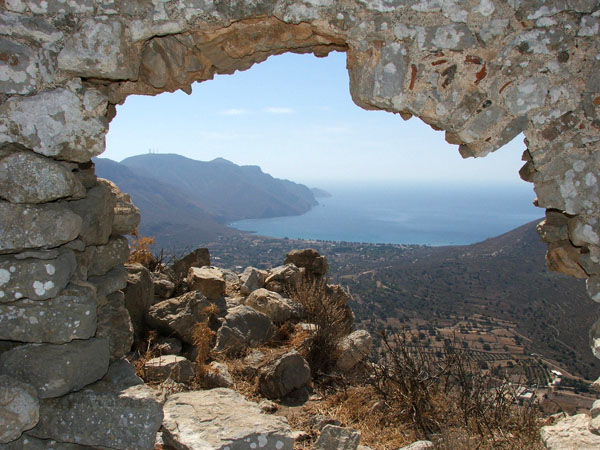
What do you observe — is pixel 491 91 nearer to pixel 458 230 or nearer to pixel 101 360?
pixel 101 360

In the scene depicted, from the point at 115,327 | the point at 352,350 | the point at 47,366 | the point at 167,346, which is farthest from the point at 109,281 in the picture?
the point at 352,350

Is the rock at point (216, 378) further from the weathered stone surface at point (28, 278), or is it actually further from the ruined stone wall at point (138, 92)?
the weathered stone surface at point (28, 278)

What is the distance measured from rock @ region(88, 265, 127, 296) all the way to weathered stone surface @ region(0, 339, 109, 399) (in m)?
0.41

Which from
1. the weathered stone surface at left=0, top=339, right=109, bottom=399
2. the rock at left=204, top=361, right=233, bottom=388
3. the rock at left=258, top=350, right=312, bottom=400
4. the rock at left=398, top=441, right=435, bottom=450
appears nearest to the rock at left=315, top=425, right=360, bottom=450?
the rock at left=398, top=441, right=435, bottom=450

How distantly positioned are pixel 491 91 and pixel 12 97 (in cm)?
259

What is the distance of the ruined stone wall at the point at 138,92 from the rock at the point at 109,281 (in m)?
0.01

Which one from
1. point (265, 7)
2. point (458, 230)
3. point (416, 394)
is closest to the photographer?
point (265, 7)

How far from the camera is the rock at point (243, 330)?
4.93m

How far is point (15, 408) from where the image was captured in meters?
2.26

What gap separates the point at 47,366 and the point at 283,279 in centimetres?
488

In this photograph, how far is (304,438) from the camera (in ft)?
11.1

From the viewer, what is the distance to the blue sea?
81875 millimetres

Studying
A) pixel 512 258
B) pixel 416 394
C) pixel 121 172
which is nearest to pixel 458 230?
pixel 121 172

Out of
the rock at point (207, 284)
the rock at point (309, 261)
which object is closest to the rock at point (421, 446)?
the rock at point (207, 284)
